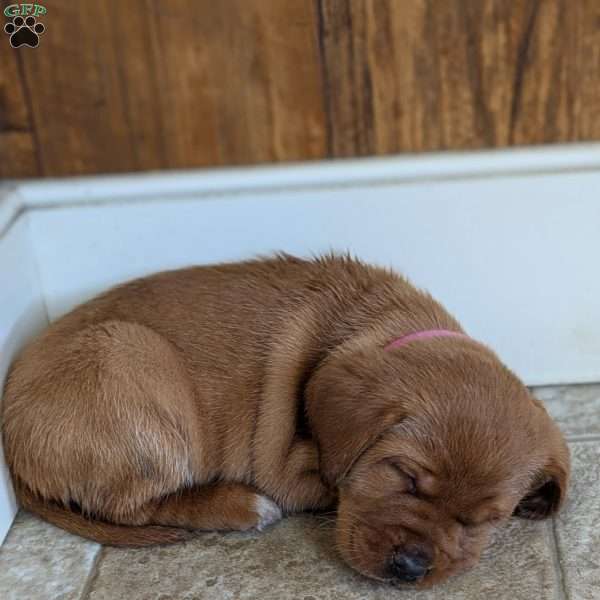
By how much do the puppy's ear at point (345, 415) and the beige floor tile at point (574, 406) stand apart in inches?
32.3

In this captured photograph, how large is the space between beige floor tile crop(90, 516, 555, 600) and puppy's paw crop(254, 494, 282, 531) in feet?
0.08

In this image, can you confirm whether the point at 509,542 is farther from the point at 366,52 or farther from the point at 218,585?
the point at 366,52

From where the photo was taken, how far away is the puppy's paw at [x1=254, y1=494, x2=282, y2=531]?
7.39 feet

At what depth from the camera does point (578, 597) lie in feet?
6.57

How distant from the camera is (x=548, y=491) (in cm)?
220

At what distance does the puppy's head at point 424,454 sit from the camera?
1949 millimetres

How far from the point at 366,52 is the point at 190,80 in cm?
50

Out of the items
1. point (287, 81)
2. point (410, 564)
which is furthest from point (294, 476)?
point (287, 81)

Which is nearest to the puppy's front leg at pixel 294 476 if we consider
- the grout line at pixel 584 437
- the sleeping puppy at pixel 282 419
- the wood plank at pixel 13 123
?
the sleeping puppy at pixel 282 419

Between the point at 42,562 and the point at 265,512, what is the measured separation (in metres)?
0.54

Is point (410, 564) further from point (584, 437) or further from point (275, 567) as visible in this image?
point (584, 437)

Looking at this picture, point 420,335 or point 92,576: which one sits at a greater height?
point 420,335

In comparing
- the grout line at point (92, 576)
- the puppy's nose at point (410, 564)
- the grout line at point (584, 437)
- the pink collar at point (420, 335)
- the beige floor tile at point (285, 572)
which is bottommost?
the grout line at point (584, 437)

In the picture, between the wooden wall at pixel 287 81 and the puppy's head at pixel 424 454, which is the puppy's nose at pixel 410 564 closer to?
the puppy's head at pixel 424 454
